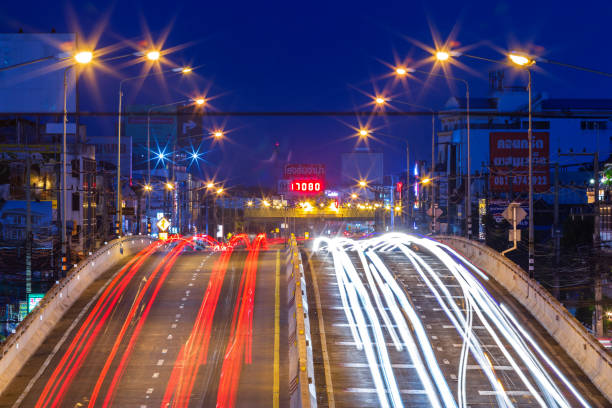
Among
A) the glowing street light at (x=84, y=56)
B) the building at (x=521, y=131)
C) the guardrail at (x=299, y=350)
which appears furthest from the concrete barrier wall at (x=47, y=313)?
the building at (x=521, y=131)

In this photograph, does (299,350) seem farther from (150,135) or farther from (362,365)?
(150,135)

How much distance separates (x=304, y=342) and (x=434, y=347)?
18.2ft

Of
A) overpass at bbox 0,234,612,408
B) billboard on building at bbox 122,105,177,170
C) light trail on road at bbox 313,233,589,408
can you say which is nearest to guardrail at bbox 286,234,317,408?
overpass at bbox 0,234,612,408

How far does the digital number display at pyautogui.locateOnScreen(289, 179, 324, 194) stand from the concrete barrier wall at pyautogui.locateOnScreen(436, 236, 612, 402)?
34.2 meters

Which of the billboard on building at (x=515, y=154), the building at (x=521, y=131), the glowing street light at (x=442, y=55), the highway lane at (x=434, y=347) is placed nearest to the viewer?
the highway lane at (x=434, y=347)

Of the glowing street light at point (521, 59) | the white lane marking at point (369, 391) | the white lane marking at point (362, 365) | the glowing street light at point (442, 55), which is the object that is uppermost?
the glowing street light at point (442, 55)

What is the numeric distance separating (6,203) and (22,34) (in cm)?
2122

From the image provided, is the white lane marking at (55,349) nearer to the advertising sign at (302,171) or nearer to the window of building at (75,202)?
the window of building at (75,202)

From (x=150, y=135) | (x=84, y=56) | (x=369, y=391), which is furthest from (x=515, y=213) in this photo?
(x=150, y=135)

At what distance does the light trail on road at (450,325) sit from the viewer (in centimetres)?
2208

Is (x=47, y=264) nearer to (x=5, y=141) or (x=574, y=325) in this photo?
(x=5, y=141)

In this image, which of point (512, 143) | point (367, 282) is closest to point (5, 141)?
point (512, 143)

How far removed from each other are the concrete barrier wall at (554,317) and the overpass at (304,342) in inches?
3.1

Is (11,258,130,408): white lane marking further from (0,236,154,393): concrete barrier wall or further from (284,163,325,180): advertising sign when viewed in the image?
(284,163,325,180): advertising sign
